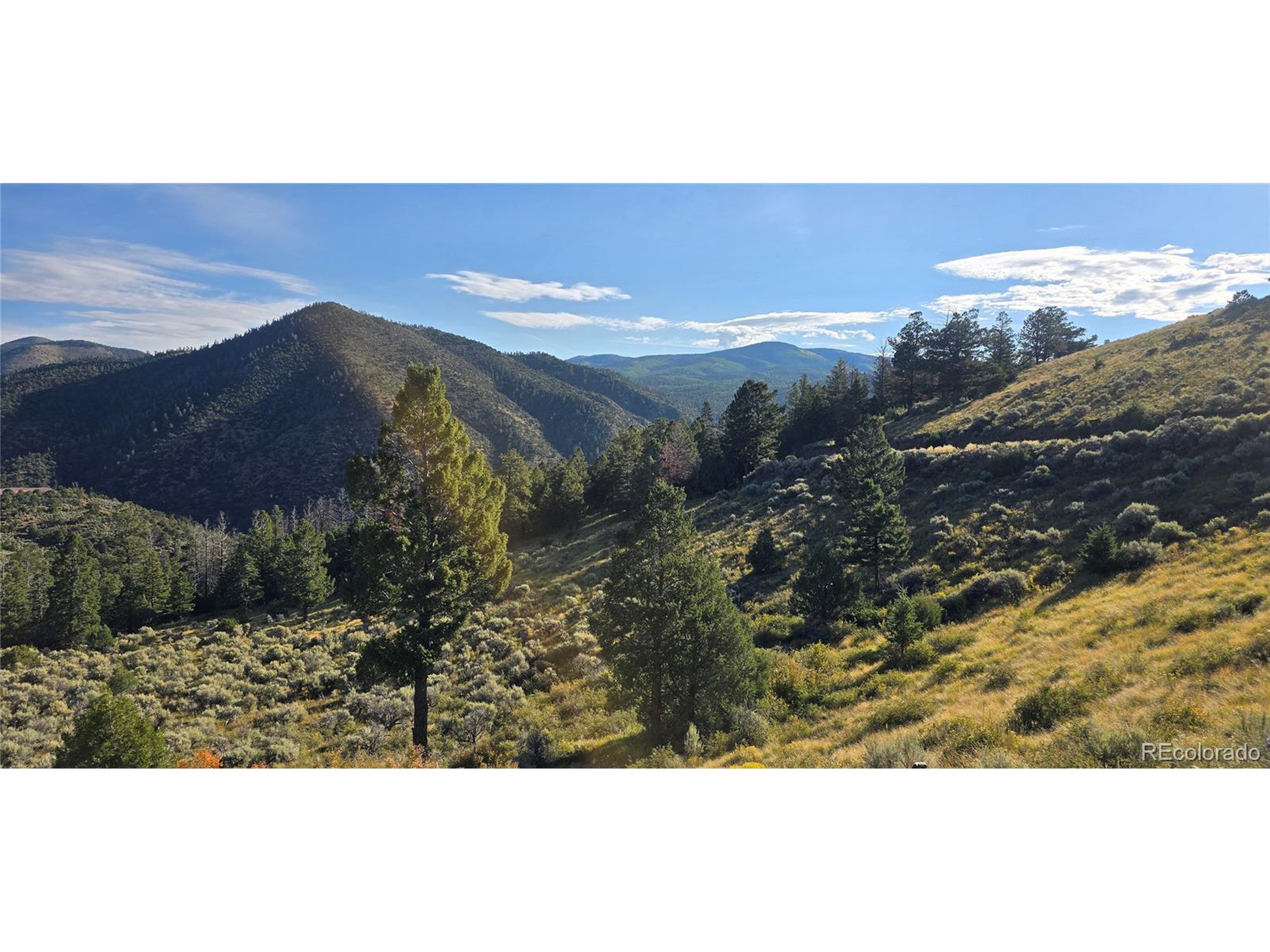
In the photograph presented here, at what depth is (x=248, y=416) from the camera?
14975 cm

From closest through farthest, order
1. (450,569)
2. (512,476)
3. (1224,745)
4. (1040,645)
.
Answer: (1224,745), (450,569), (1040,645), (512,476)

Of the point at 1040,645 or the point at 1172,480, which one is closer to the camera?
the point at 1040,645

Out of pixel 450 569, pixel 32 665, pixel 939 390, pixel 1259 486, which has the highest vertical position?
pixel 939 390

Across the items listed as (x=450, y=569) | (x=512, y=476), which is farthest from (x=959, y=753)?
(x=512, y=476)

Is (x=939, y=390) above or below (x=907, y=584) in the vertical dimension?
above

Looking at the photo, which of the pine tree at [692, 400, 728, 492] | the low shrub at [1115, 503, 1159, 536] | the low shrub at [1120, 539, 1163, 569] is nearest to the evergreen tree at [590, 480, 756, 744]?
the low shrub at [1120, 539, 1163, 569]

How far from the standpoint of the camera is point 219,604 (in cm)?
5634

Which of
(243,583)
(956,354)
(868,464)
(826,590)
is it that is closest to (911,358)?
(956,354)

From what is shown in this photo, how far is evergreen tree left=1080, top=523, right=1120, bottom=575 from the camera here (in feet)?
56.7

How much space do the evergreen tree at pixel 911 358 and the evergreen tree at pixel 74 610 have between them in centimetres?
7803

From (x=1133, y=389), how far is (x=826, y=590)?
3394 cm

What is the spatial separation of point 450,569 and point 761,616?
602 inches

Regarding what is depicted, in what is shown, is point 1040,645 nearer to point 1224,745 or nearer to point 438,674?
point 1224,745

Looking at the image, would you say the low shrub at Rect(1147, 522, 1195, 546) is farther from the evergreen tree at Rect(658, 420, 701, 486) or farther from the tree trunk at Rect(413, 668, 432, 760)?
the evergreen tree at Rect(658, 420, 701, 486)
